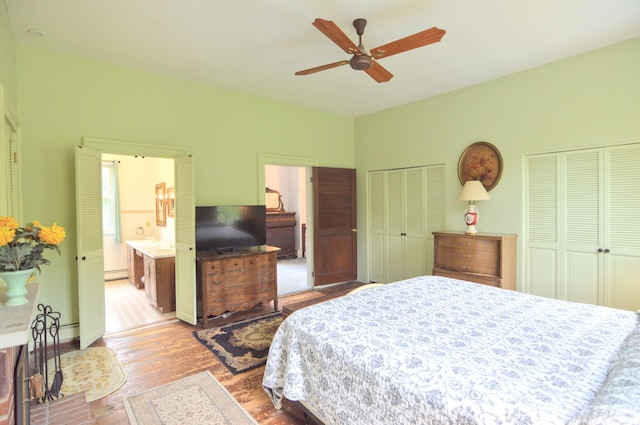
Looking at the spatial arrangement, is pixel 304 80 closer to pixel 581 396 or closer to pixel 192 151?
pixel 192 151

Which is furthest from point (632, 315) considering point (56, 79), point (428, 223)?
point (56, 79)

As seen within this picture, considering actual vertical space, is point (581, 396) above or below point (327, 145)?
below

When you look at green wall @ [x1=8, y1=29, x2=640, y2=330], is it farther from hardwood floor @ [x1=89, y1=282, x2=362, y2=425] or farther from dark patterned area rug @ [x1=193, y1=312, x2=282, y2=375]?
dark patterned area rug @ [x1=193, y1=312, x2=282, y2=375]

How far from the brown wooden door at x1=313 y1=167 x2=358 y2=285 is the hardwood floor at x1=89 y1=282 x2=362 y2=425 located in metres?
1.79

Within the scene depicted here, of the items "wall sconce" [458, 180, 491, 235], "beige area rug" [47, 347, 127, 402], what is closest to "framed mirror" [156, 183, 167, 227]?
"beige area rug" [47, 347, 127, 402]

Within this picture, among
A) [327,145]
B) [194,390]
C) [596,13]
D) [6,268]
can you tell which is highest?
[596,13]

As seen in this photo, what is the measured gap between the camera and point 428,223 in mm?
4648

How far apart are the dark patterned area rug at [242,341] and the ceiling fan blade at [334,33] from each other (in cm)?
265

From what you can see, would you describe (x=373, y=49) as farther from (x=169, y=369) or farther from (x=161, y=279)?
(x=161, y=279)

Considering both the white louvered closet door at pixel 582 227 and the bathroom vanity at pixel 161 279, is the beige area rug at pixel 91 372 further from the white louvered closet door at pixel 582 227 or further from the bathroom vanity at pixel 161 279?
the white louvered closet door at pixel 582 227

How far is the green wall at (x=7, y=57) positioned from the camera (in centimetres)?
236

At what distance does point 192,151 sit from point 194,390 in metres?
2.69

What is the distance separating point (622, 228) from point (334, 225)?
348cm

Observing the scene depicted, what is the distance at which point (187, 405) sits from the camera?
2.25 meters
